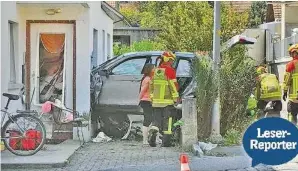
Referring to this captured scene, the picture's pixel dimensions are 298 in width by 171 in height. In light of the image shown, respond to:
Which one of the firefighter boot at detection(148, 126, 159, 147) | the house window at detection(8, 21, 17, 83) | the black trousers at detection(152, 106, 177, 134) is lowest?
the firefighter boot at detection(148, 126, 159, 147)

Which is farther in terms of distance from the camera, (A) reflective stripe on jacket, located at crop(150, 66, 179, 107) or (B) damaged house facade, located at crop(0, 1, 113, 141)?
(B) damaged house facade, located at crop(0, 1, 113, 141)

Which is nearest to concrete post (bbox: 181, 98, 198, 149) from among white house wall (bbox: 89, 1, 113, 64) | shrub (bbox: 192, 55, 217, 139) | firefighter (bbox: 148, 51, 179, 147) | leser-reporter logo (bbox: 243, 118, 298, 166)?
shrub (bbox: 192, 55, 217, 139)

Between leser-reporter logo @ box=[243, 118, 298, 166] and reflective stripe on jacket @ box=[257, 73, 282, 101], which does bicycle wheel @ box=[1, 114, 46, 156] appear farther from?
leser-reporter logo @ box=[243, 118, 298, 166]

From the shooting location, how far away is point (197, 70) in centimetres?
1357

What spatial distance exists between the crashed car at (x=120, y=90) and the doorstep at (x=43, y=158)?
1912mm

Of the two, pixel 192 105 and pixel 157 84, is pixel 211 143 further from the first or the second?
pixel 157 84

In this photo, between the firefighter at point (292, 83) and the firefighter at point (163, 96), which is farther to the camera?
the firefighter at point (163, 96)

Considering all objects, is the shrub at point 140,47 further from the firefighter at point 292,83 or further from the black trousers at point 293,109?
the black trousers at point 293,109

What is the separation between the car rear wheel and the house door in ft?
2.57

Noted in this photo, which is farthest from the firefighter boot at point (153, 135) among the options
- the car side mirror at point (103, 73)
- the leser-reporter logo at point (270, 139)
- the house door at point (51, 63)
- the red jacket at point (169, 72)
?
the leser-reporter logo at point (270, 139)

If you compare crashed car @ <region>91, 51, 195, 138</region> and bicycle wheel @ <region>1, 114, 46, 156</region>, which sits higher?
crashed car @ <region>91, 51, 195, 138</region>

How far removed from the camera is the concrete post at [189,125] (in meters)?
12.8

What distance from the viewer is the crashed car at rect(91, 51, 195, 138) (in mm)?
15062

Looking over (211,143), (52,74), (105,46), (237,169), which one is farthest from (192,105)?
(105,46)
